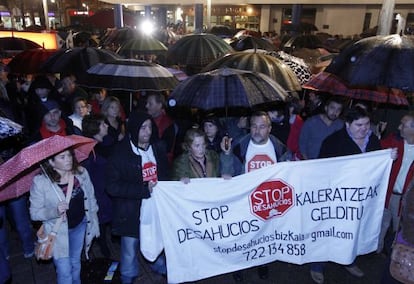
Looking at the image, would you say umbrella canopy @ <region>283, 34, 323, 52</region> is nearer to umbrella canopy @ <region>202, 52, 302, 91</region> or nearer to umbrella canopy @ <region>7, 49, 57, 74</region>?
umbrella canopy @ <region>202, 52, 302, 91</region>

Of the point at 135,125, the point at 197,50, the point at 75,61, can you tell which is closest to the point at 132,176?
the point at 135,125

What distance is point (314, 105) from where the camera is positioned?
714 cm

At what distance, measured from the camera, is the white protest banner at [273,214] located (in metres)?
3.84

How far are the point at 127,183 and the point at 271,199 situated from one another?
148 centimetres

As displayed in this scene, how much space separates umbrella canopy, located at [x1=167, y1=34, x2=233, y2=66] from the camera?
23.9 feet

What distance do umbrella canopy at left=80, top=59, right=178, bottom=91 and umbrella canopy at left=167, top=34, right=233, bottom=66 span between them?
1.94m

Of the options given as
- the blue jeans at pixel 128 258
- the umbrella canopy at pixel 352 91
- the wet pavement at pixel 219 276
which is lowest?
the wet pavement at pixel 219 276

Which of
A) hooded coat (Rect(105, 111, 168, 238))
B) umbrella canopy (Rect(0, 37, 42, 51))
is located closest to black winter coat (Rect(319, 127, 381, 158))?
hooded coat (Rect(105, 111, 168, 238))

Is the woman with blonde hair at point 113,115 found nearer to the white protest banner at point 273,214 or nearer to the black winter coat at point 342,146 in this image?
the white protest banner at point 273,214

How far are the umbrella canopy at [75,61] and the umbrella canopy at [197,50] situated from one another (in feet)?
4.74

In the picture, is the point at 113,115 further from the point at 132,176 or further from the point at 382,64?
the point at 382,64

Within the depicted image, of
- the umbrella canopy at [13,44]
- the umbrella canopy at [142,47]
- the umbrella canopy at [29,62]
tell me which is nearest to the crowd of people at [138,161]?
the umbrella canopy at [29,62]

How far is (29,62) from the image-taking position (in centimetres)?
760

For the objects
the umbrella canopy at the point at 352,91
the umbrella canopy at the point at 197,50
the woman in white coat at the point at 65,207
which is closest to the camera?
the woman in white coat at the point at 65,207
